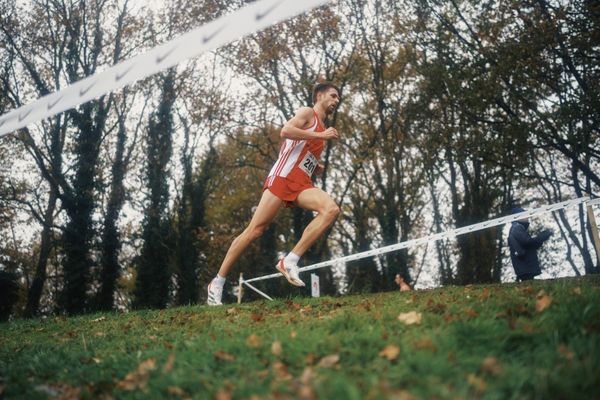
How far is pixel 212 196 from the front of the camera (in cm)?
2833

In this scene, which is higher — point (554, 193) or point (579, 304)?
point (554, 193)

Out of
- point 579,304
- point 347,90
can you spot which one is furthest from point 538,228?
point 579,304

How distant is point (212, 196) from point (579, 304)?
26.4m

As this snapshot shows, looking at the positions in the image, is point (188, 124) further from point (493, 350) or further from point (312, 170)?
point (493, 350)

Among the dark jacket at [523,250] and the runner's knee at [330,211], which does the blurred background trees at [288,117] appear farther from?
the runner's knee at [330,211]

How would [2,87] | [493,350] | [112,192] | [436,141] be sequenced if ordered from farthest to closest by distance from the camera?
1. [112,192]
2. [2,87]
3. [436,141]
4. [493,350]

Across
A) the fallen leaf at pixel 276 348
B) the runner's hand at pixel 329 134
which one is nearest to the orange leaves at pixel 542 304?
the fallen leaf at pixel 276 348

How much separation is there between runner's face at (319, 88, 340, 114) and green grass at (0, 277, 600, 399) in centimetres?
303

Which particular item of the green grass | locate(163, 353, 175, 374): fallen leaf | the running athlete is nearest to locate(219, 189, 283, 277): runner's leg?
the running athlete

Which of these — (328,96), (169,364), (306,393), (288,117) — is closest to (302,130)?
(328,96)

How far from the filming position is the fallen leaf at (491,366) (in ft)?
6.55

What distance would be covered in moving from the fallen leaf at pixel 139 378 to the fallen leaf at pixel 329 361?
2.91 feet

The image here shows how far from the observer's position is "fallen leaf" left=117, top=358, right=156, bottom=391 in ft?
7.90

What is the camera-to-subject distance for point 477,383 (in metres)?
1.87
